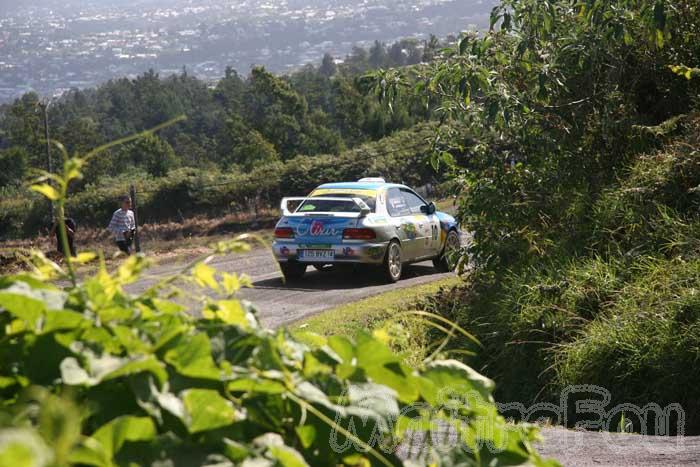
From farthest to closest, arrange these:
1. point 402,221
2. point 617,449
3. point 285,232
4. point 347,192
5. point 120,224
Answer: point 120,224 → point 402,221 → point 347,192 → point 285,232 → point 617,449

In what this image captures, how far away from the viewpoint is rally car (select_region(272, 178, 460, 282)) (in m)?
15.2

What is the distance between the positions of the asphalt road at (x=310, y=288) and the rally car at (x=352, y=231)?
36cm

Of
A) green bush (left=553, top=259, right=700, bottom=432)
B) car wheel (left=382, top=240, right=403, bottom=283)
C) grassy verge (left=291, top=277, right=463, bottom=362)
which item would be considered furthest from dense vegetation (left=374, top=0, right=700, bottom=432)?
car wheel (left=382, top=240, right=403, bottom=283)

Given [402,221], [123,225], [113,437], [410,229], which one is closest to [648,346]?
[113,437]

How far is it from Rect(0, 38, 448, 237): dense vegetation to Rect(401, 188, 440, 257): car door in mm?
15085

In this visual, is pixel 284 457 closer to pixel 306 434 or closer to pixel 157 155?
pixel 306 434

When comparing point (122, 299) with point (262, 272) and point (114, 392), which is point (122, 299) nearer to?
point (114, 392)

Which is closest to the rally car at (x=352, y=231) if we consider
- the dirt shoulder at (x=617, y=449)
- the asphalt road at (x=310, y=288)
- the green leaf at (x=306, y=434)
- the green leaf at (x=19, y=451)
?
the asphalt road at (x=310, y=288)

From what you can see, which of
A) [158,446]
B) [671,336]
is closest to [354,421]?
[158,446]

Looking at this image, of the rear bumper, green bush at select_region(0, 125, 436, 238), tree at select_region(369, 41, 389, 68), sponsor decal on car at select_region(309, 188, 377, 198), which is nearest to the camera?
the rear bumper

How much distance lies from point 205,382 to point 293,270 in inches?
571

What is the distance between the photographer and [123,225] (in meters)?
18.6

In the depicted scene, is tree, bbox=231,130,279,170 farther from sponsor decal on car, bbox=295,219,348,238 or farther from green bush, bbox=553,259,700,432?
green bush, bbox=553,259,700,432

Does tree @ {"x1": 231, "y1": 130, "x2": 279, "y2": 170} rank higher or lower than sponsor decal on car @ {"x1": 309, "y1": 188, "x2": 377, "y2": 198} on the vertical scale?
lower
